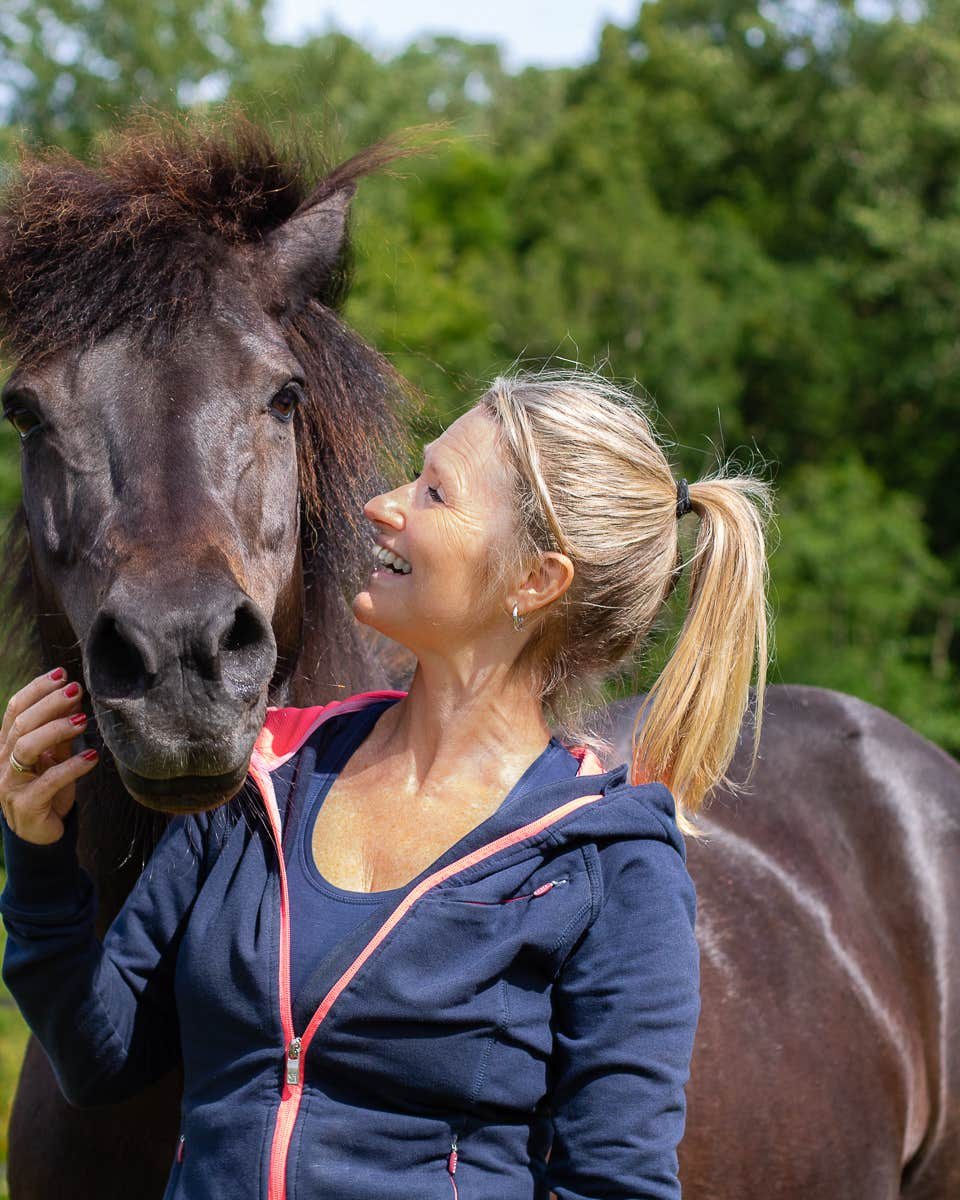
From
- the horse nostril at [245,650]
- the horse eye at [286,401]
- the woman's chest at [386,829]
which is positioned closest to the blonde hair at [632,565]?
the woman's chest at [386,829]

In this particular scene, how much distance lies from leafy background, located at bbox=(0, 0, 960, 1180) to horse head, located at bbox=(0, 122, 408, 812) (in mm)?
13876

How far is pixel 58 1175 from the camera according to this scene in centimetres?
233

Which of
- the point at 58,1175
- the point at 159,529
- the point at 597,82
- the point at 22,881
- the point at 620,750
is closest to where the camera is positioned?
the point at 22,881

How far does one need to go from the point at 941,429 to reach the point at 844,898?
20.9m

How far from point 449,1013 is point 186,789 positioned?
1.57 feet

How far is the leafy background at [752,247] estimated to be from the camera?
20.0 m

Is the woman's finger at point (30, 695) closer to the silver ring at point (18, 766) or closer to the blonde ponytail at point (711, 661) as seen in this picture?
the silver ring at point (18, 766)

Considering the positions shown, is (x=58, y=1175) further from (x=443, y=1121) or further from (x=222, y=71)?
(x=222, y=71)

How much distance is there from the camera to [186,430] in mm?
2074

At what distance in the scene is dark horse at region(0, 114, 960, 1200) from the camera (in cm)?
179

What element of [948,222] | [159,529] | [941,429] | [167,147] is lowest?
[941,429]

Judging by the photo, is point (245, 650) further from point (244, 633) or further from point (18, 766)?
point (18, 766)

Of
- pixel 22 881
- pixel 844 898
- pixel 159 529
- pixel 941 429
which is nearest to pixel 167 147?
pixel 159 529

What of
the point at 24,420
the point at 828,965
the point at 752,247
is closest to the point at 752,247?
the point at 752,247
